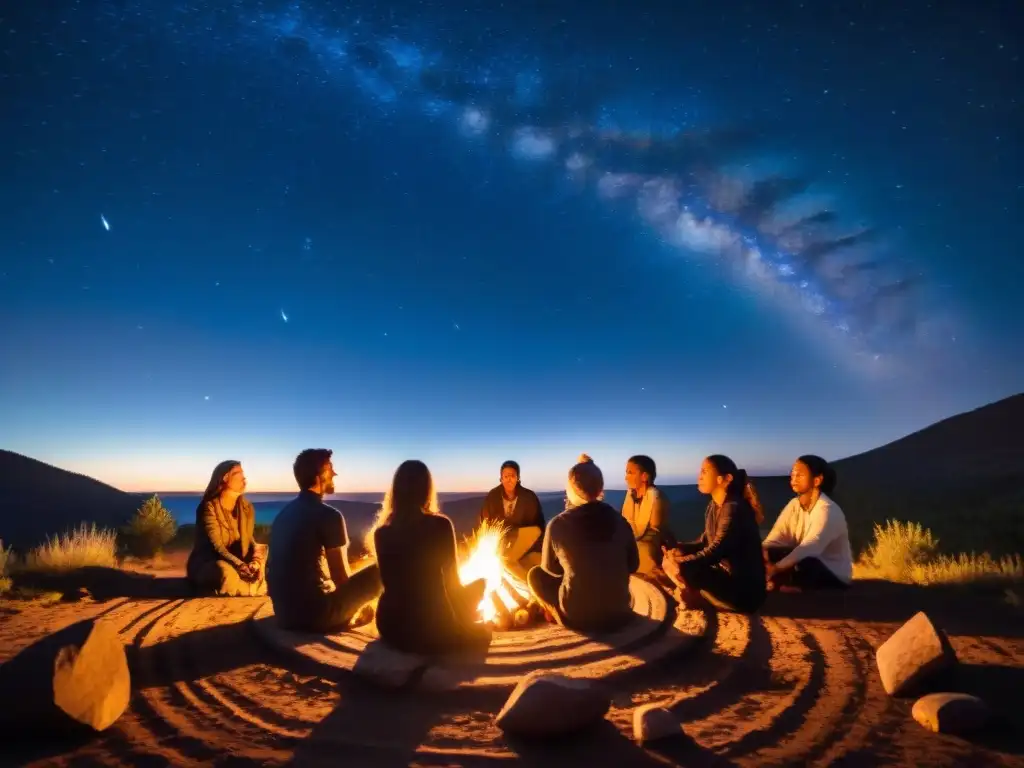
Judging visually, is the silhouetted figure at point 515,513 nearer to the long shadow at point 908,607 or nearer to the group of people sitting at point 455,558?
the group of people sitting at point 455,558

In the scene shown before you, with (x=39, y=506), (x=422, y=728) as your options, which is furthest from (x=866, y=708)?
(x=39, y=506)

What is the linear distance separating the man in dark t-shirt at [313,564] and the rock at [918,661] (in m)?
4.76

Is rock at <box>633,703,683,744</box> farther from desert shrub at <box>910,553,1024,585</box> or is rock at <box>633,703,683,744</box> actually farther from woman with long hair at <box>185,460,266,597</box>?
desert shrub at <box>910,553,1024,585</box>

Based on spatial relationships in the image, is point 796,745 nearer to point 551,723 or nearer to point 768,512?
point 551,723

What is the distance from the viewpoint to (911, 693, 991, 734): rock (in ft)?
13.6

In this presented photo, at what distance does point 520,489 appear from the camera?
1027cm

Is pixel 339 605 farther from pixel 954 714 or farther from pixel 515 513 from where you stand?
pixel 954 714

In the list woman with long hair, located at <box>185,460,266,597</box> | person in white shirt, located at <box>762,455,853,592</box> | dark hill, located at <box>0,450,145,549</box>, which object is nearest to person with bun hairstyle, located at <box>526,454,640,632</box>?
A: person in white shirt, located at <box>762,455,853,592</box>

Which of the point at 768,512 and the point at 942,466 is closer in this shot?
the point at 768,512

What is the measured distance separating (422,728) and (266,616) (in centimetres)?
346

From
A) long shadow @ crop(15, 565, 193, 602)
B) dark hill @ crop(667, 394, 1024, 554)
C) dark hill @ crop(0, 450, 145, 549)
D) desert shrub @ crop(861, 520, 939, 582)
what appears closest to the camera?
long shadow @ crop(15, 565, 193, 602)

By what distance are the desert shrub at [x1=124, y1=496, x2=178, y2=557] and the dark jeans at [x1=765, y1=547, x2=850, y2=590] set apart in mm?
14756

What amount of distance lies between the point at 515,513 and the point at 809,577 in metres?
4.57

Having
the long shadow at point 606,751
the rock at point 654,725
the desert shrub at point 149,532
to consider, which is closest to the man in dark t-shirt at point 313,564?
the long shadow at point 606,751
